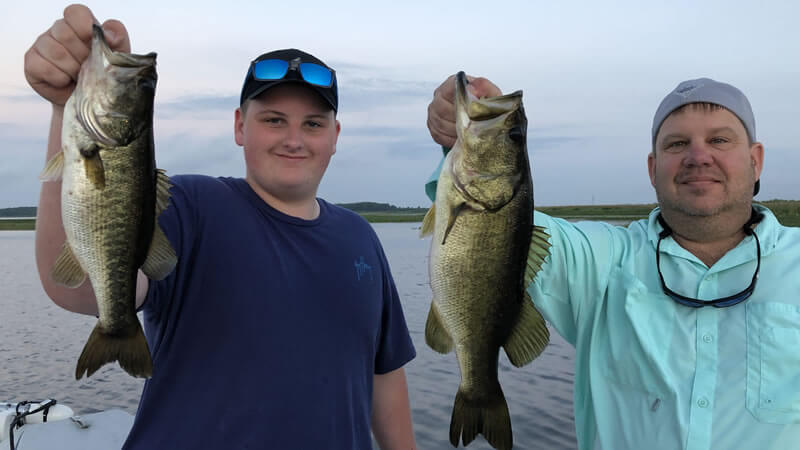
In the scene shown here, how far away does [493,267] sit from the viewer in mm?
2723

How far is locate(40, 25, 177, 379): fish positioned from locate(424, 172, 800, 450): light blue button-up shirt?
1989 mm

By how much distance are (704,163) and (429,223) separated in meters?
1.58

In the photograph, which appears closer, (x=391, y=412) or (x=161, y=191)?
(x=161, y=191)

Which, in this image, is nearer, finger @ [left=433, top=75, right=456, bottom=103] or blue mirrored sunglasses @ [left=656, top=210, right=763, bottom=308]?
finger @ [left=433, top=75, right=456, bottom=103]

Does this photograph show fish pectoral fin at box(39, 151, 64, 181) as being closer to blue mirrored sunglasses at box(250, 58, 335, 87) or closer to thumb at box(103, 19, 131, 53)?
thumb at box(103, 19, 131, 53)

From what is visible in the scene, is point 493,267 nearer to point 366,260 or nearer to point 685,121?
point 366,260

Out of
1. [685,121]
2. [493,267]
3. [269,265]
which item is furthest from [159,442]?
[685,121]

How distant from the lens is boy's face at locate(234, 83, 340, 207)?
3062 mm

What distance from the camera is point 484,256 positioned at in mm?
2689

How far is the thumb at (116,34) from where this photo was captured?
92.2 inches

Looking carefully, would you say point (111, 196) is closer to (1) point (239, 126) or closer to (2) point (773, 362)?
(1) point (239, 126)

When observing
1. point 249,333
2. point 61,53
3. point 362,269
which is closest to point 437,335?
point 362,269

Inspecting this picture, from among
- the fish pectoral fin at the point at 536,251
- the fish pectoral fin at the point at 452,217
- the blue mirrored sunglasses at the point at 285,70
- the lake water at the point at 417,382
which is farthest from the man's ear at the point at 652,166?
the lake water at the point at 417,382

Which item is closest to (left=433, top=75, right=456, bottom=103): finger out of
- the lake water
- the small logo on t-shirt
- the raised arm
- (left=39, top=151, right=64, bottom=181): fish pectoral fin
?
the small logo on t-shirt
